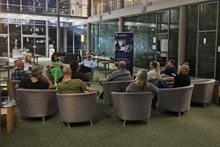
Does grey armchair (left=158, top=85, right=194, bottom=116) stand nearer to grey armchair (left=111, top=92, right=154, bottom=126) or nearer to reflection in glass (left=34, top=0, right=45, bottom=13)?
grey armchair (left=111, top=92, right=154, bottom=126)

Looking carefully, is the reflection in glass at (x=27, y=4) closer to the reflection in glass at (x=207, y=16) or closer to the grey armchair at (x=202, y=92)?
the reflection in glass at (x=207, y=16)

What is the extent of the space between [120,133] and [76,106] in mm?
901

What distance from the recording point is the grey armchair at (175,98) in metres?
5.82

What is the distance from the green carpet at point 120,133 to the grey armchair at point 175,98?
0.62ft

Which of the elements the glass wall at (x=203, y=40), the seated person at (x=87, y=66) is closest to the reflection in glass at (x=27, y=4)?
the seated person at (x=87, y=66)

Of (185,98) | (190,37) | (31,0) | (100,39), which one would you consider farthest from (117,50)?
(31,0)

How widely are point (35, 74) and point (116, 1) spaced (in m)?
12.3

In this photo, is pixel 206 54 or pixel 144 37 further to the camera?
pixel 144 37

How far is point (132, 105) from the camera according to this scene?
16.9ft

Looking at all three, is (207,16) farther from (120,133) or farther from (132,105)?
(120,133)

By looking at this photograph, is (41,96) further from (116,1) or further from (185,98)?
(116,1)

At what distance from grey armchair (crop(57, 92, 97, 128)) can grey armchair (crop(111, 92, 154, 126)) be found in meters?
0.49

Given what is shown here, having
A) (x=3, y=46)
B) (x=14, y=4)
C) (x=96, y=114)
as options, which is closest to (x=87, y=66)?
(x=96, y=114)

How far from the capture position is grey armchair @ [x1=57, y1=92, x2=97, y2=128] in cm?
498
